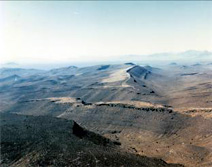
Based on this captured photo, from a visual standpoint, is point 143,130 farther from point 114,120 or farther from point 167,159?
point 167,159

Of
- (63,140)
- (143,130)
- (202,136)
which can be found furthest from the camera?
(143,130)

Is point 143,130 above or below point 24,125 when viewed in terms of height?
below

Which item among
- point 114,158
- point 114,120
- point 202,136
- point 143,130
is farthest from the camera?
point 114,120

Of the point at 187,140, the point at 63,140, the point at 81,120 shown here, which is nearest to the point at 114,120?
the point at 81,120

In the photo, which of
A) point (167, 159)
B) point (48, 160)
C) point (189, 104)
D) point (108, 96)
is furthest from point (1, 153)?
point (108, 96)

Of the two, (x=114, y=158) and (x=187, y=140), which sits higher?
(x=114, y=158)

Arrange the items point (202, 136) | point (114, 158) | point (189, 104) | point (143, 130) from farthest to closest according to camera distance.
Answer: point (189, 104), point (143, 130), point (202, 136), point (114, 158)

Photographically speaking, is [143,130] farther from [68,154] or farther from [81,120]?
[68,154]

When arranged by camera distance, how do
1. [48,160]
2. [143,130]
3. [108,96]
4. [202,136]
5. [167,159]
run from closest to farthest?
[48,160]
[167,159]
[202,136]
[143,130]
[108,96]

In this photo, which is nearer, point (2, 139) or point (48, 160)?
point (48, 160)

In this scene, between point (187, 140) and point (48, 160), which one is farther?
point (187, 140)
